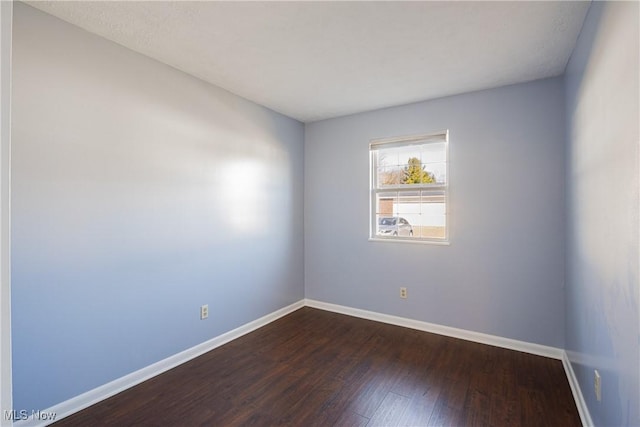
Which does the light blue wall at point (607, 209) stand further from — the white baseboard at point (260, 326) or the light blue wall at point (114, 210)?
the light blue wall at point (114, 210)

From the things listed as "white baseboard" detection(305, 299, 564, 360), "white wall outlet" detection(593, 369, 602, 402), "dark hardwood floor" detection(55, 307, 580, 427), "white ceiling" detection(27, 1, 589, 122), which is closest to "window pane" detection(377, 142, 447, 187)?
"white ceiling" detection(27, 1, 589, 122)

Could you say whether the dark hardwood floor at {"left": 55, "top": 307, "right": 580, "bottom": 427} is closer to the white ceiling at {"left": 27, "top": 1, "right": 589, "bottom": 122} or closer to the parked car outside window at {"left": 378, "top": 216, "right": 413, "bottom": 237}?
the parked car outside window at {"left": 378, "top": 216, "right": 413, "bottom": 237}

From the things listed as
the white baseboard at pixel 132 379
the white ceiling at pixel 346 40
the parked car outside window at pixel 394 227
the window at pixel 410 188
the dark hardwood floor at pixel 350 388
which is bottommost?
the dark hardwood floor at pixel 350 388

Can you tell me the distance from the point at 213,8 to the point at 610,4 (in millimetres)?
1986

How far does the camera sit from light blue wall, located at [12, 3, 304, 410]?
1714 millimetres

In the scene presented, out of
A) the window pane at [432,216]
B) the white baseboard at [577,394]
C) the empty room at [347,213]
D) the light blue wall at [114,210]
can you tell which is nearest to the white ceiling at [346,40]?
the empty room at [347,213]

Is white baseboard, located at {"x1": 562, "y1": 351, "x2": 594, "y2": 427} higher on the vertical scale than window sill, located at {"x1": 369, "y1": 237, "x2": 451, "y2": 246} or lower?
lower

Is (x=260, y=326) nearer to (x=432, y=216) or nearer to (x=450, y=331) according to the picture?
(x=450, y=331)

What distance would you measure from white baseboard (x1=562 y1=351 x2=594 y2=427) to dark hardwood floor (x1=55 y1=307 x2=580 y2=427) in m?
0.04

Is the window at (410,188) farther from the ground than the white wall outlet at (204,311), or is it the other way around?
the window at (410,188)

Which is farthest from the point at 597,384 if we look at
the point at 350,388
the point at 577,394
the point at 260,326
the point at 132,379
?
the point at 132,379

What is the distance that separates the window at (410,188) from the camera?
3160 mm

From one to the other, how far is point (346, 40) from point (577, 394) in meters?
2.81

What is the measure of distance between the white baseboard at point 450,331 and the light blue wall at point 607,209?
21.7 inches
